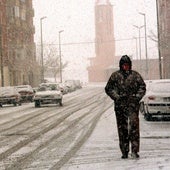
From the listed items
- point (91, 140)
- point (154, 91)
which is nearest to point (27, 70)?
point (154, 91)

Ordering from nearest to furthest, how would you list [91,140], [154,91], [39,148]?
[39,148] → [91,140] → [154,91]

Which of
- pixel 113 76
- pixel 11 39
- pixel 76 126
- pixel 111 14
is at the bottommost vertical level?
pixel 76 126

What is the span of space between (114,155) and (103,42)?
12705 centimetres

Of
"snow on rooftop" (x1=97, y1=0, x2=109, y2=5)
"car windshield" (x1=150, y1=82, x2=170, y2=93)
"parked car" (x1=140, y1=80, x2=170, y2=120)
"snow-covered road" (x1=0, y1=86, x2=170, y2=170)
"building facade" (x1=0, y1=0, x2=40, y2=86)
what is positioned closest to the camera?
"snow-covered road" (x1=0, y1=86, x2=170, y2=170)

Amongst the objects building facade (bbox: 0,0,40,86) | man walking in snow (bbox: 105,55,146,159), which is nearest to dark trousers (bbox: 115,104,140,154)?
man walking in snow (bbox: 105,55,146,159)

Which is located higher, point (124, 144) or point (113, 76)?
point (113, 76)

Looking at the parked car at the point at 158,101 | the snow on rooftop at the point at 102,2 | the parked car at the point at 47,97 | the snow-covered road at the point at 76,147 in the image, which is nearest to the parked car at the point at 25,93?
the parked car at the point at 47,97

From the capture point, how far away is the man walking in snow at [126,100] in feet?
34.3

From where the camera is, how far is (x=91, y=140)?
14289 mm

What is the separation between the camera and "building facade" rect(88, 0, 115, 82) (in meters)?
138

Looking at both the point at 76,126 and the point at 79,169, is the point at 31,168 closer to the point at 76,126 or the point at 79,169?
the point at 79,169

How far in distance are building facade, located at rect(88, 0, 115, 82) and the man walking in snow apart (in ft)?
410

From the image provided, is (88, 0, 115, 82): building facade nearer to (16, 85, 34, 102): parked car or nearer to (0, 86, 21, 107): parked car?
(16, 85, 34, 102): parked car

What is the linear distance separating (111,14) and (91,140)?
129 m
